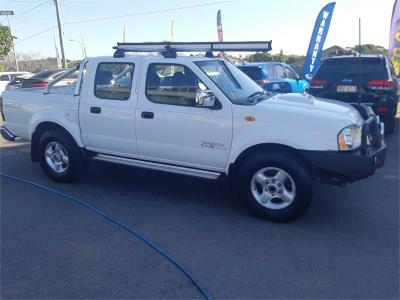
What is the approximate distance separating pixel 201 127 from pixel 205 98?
1.12 ft

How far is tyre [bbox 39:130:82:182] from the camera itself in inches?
217

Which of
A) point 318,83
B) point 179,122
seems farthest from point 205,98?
point 318,83

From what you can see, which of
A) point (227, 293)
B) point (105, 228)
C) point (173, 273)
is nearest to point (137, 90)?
point (105, 228)

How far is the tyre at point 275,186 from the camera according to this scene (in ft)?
13.4

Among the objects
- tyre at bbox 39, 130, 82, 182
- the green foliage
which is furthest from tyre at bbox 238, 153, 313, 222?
the green foliage

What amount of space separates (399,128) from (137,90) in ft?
24.0

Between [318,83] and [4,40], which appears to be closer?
[318,83]

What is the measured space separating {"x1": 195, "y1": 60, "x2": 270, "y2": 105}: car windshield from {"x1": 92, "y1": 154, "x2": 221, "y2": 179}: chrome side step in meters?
0.93

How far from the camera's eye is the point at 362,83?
7914 mm

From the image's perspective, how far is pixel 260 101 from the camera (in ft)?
14.7

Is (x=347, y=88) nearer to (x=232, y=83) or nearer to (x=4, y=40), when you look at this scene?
(x=232, y=83)

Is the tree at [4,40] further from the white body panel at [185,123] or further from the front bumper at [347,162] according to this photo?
the front bumper at [347,162]

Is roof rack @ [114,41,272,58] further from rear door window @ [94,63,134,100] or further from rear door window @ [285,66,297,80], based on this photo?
rear door window @ [285,66,297,80]

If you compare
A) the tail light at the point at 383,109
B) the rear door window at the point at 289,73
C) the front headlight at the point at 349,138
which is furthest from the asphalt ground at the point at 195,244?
the rear door window at the point at 289,73
